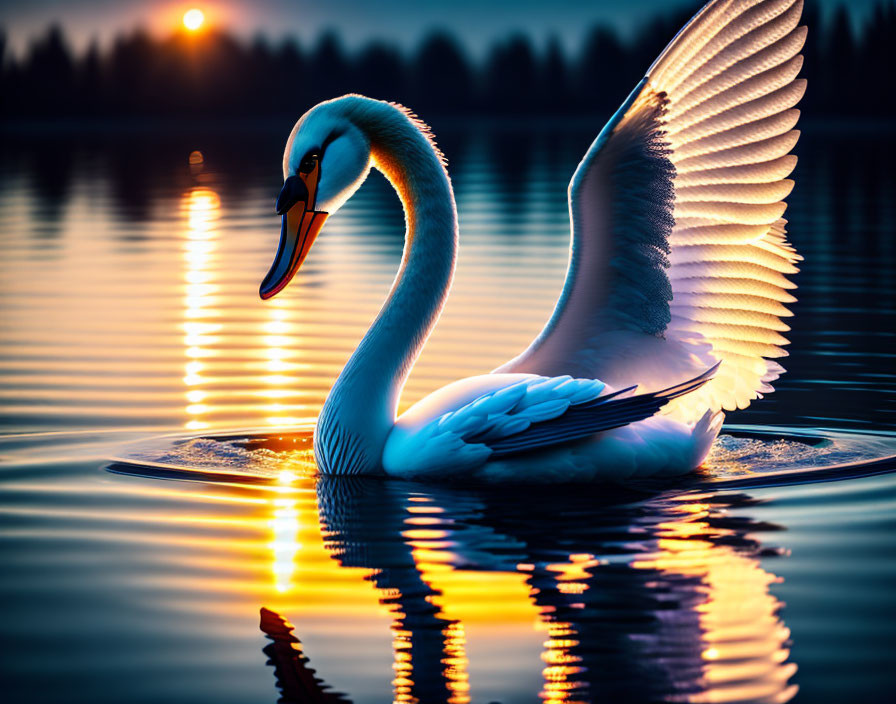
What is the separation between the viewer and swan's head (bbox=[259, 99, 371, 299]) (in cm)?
801

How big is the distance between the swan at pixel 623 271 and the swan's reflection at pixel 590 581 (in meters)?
0.27

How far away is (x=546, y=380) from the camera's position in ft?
24.5

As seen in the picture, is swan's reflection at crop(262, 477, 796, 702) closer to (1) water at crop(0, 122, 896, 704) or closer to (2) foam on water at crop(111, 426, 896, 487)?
(1) water at crop(0, 122, 896, 704)

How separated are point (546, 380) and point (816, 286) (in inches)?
347

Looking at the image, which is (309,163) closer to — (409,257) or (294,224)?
(294,224)

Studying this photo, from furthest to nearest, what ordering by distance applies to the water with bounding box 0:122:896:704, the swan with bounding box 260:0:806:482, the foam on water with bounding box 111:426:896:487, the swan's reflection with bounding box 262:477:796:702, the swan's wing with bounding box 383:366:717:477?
1. the foam on water with bounding box 111:426:896:487
2. the swan with bounding box 260:0:806:482
3. the swan's wing with bounding box 383:366:717:477
4. the water with bounding box 0:122:896:704
5. the swan's reflection with bounding box 262:477:796:702

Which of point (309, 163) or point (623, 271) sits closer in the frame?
point (623, 271)

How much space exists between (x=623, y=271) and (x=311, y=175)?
1.62m

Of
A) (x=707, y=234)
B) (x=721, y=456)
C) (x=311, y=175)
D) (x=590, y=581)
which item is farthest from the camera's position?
(x=721, y=456)

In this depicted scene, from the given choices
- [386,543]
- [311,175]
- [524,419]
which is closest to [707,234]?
[524,419]

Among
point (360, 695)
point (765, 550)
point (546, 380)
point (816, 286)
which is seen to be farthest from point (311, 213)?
point (816, 286)

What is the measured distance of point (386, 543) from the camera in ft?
21.7

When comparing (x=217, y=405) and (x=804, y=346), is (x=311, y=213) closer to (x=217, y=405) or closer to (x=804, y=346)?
(x=217, y=405)

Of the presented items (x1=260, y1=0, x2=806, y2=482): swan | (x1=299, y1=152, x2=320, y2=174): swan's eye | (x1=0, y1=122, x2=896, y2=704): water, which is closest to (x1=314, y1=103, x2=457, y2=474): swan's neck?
(x1=260, y1=0, x2=806, y2=482): swan
